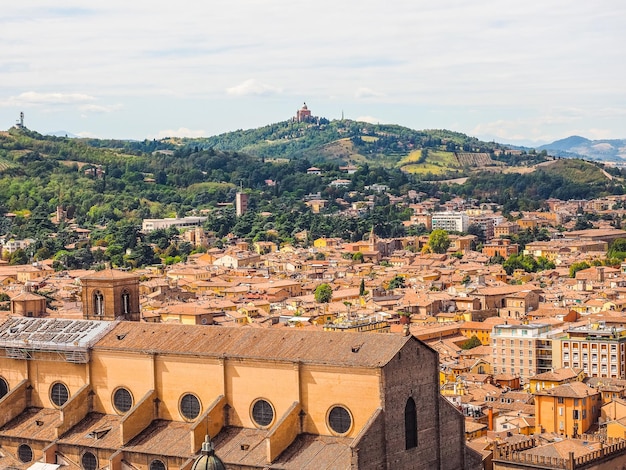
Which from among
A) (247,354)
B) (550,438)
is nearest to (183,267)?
(550,438)

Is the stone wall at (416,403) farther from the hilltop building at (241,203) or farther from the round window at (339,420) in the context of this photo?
the hilltop building at (241,203)

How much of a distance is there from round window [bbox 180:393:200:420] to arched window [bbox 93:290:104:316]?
6.11 m

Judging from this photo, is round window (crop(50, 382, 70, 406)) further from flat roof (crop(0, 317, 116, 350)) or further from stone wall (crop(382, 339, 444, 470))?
Answer: stone wall (crop(382, 339, 444, 470))

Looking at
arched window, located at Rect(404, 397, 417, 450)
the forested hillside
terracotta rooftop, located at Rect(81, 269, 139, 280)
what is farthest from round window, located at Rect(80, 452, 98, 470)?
the forested hillside

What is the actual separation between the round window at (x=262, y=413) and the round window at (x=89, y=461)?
4.63 meters

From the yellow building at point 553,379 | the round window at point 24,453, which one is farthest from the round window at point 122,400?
the yellow building at point 553,379

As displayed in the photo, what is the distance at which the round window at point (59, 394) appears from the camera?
123 feet

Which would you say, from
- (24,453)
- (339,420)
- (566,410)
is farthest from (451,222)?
(339,420)

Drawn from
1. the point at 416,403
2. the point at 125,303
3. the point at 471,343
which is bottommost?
the point at 471,343

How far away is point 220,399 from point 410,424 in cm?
499

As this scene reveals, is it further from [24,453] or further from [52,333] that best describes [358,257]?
[24,453]

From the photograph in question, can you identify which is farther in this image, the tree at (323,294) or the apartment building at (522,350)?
the tree at (323,294)

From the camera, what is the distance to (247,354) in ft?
111

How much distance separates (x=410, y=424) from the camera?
32.7 meters
